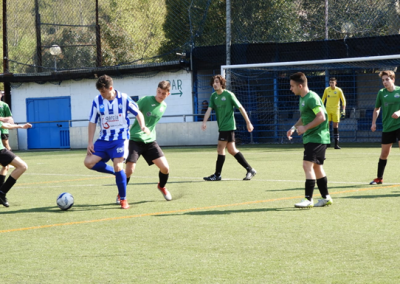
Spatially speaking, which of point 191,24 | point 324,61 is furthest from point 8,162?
point 191,24

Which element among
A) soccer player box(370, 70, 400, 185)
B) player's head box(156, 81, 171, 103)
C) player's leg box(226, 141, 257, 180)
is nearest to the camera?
player's head box(156, 81, 171, 103)

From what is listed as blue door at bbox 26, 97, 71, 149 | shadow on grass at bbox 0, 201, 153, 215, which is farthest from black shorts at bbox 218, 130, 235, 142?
blue door at bbox 26, 97, 71, 149

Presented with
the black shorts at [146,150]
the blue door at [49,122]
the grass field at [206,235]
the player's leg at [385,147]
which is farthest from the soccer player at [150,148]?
the blue door at [49,122]

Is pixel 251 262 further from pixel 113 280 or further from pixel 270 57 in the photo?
pixel 270 57

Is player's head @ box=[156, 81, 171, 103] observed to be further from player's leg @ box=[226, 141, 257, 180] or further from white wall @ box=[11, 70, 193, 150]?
white wall @ box=[11, 70, 193, 150]

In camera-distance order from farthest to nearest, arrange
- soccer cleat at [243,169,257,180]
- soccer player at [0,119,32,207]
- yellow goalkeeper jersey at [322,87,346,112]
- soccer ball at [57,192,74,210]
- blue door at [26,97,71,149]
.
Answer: blue door at [26,97,71,149]
yellow goalkeeper jersey at [322,87,346,112]
soccer cleat at [243,169,257,180]
soccer player at [0,119,32,207]
soccer ball at [57,192,74,210]

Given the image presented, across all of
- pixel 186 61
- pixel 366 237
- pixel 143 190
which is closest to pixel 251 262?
pixel 366 237

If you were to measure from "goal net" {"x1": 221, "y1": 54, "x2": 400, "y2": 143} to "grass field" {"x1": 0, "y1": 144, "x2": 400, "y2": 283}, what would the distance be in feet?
46.6

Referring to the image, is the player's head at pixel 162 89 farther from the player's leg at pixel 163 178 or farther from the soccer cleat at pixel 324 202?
the soccer cleat at pixel 324 202

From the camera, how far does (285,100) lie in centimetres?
2591

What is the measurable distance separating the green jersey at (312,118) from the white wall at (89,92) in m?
18.9

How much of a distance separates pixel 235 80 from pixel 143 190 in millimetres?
14730

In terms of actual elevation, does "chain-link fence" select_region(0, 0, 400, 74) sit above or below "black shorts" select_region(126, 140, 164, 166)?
above

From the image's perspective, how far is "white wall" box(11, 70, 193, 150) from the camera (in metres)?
27.1
